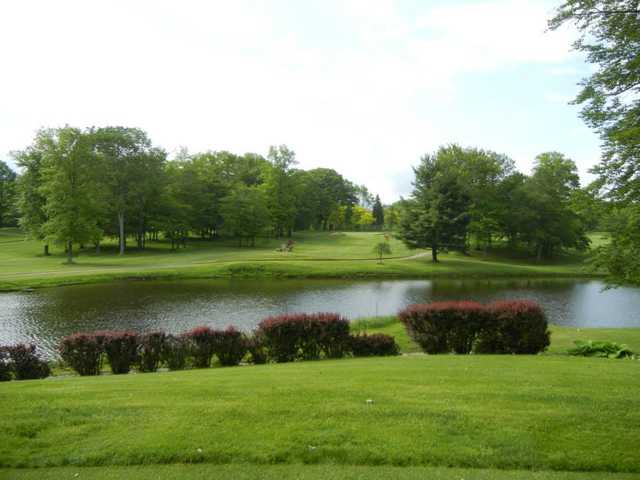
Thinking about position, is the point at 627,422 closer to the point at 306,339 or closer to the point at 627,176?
the point at 627,176

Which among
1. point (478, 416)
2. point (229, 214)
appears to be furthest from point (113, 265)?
point (478, 416)

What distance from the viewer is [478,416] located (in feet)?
20.1

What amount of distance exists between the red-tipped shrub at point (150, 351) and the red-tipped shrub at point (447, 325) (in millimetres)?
8131

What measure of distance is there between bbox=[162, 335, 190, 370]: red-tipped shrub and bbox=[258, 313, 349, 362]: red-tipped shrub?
236cm

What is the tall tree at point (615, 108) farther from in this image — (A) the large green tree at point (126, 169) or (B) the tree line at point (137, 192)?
(A) the large green tree at point (126, 169)

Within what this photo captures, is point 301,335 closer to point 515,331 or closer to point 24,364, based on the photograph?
point 515,331

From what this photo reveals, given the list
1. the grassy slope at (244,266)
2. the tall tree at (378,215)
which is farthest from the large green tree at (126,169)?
the tall tree at (378,215)

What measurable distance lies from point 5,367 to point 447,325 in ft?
42.8

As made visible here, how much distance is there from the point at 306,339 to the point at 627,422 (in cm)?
941

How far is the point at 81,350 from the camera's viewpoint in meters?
13.1

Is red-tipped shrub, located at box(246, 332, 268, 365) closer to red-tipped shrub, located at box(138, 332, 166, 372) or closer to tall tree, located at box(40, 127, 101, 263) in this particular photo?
red-tipped shrub, located at box(138, 332, 166, 372)

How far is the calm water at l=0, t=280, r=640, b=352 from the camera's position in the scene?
22.6 meters

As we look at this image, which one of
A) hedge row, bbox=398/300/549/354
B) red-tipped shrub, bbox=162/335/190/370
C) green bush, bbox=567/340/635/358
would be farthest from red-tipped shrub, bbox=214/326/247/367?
green bush, bbox=567/340/635/358

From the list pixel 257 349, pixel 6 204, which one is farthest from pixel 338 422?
pixel 6 204
